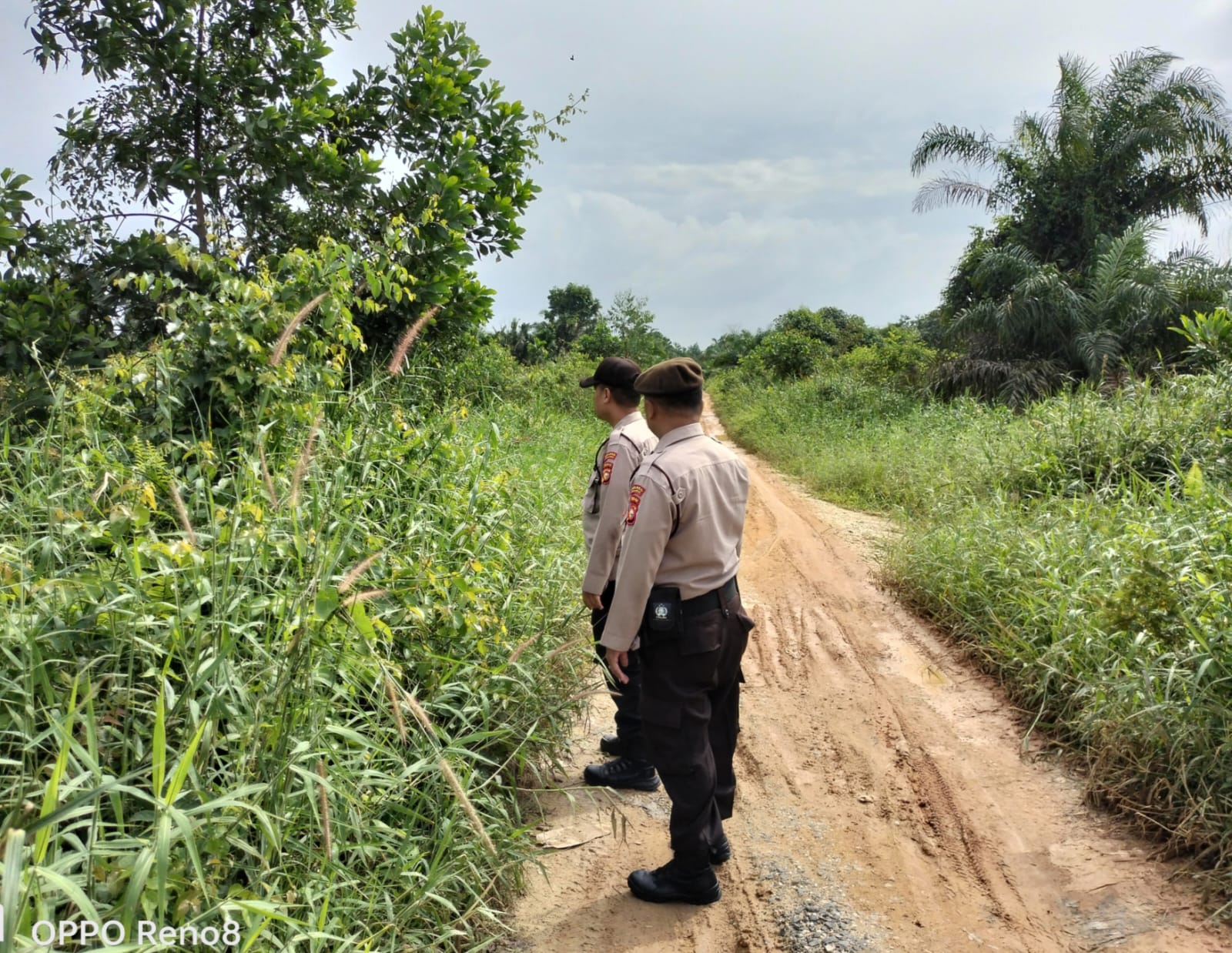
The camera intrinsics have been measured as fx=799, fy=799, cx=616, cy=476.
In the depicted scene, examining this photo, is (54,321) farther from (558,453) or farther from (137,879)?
(558,453)

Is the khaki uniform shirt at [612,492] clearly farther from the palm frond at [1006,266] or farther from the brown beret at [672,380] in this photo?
the palm frond at [1006,266]

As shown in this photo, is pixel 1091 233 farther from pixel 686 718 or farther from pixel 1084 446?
pixel 686 718

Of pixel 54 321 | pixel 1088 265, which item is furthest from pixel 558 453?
pixel 1088 265

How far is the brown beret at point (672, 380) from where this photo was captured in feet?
9.13

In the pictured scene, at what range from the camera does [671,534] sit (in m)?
2.73

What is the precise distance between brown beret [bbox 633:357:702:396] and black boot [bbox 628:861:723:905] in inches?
64.4

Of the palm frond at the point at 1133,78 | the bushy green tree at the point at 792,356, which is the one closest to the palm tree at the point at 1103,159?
the palm frond at the point at 1133,78

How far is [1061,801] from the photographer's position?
10.8ft

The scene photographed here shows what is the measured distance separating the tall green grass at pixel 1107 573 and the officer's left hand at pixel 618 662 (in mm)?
2017

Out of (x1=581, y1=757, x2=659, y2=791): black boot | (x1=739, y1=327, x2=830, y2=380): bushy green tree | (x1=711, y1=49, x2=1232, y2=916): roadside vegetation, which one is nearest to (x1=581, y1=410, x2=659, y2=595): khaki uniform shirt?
Answer: (x1=581, y1=757, x2=659, y2=791): black boot

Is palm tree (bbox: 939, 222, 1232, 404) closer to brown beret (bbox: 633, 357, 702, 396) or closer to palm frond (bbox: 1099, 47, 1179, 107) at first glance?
palm frond (bbox: 1099, 47, 1179, 107)

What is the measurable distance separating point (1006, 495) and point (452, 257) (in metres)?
4.90

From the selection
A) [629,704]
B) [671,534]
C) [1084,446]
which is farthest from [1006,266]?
[671,534]

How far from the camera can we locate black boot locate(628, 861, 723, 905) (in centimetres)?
274
